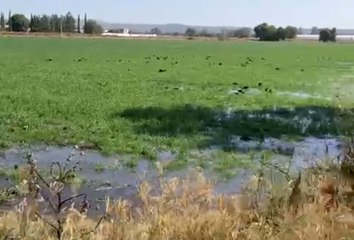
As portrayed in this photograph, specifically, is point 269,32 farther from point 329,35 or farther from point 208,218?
point 208,218

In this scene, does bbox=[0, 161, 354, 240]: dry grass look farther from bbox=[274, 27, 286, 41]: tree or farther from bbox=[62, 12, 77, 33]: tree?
bbox=[274, 27, 286, 41]: tree

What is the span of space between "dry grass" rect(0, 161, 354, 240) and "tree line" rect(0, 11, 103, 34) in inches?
3881

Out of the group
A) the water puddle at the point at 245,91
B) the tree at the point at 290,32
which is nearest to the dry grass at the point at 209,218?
the water puddle at the point at 245,91

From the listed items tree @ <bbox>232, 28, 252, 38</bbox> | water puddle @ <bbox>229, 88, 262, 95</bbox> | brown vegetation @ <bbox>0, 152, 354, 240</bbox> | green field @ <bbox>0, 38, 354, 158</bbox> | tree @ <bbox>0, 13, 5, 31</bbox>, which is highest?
brown vegetation @ <bbox>0, 152, 354, 240</bbox>

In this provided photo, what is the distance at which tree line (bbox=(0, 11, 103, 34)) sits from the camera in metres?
103

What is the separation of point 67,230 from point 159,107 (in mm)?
11624

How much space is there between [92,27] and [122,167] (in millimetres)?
105098

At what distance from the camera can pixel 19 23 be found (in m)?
102

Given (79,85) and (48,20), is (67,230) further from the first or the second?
(48,20)

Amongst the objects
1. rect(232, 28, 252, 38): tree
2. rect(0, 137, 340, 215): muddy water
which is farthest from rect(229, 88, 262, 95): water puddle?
rect(232, 28, 252, 38): tree

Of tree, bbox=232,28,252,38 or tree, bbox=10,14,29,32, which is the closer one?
tree, bbox=10,14,29,32

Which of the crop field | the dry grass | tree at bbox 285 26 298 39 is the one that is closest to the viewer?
the dry grass

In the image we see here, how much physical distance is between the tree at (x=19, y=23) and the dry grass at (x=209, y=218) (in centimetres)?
9967

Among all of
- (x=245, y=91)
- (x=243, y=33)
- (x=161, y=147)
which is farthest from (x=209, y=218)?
(x=243, y=33)
